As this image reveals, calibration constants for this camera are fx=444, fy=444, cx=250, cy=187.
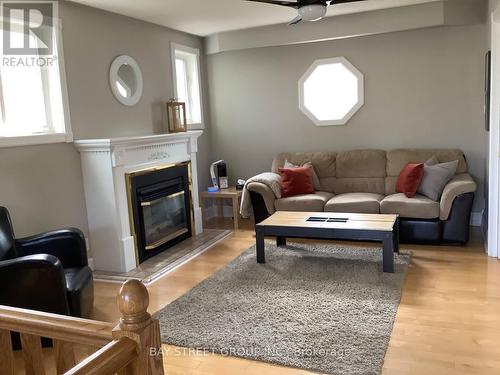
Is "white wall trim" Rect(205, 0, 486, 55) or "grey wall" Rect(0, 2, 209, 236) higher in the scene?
"white wall trim" Rect(205, 0, 486, 55)

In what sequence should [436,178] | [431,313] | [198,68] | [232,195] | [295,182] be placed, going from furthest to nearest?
[198,68] < [232,195] < [295,182] < [436,178] < [431,313]

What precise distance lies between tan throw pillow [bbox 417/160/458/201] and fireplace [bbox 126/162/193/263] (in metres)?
2.60

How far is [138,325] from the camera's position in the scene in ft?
3.59

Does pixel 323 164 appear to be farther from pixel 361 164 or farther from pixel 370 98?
pixel 370 98

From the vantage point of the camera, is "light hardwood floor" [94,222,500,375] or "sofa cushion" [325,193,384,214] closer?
"light hardwood floor" [94,222,500,375]

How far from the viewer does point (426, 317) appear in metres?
2.92

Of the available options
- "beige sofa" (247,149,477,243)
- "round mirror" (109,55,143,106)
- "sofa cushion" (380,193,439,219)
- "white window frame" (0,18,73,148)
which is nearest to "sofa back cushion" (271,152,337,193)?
"beige sofa" (247,149,477,243)

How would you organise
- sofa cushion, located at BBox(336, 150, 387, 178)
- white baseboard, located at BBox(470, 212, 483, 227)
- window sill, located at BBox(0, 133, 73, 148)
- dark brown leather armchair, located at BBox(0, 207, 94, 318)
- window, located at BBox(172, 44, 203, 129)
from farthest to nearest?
1. window, located at BBox(172, 44, 203, 129)
2. sofa cushion, located at BBox(336, 150, 387, 178)
3. white baseboard, located at BBox(470, 212, 483, 227)
4. window sill, located at BBox(0, 133, 73, 148)
5. dark brown leather armchair, located at BBox(0, 207, 94, 318)

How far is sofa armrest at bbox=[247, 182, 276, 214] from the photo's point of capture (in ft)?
16.2

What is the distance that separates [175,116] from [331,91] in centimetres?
199

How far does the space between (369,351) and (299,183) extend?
2739 mm

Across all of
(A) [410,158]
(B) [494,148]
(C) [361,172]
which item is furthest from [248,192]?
(B) [494,148]

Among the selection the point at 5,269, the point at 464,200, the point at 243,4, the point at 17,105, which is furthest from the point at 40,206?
the point at 464,200

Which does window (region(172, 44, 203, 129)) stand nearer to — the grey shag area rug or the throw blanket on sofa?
the throw blanket on sofa
